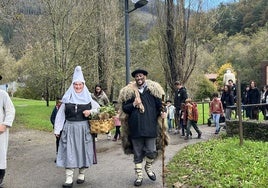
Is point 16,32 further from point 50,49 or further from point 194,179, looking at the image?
point 194,179

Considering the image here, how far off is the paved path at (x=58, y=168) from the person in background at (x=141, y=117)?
47 centimetres

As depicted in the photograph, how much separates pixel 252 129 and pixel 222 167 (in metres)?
4.17

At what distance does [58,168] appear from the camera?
28.5 ft

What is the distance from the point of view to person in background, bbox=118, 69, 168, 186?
690cm

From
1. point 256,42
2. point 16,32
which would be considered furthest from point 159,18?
point 256,42

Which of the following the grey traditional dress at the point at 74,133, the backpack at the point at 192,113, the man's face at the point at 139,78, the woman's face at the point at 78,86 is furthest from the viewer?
the backpack at the point at 192,113

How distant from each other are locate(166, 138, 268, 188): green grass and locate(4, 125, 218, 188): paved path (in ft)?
1.29

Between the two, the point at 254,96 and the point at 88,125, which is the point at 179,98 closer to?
the point at 254,96

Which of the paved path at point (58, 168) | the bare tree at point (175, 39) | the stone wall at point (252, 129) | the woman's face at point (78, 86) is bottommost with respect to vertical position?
the paved path at point (58, 168)

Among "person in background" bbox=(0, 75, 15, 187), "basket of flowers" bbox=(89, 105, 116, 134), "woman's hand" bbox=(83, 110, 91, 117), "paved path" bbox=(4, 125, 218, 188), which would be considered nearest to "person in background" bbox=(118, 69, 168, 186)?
"basket of flowers" bbox=(89, 105, 116, 134)

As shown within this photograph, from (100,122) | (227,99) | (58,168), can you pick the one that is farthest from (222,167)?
(227,99)

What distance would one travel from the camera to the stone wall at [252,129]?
1053 cm

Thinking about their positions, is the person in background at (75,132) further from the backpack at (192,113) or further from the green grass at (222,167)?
the backpack at (192,113)

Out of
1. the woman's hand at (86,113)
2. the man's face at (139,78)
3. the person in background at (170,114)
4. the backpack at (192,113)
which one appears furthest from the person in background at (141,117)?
the person in background at (170,114)
